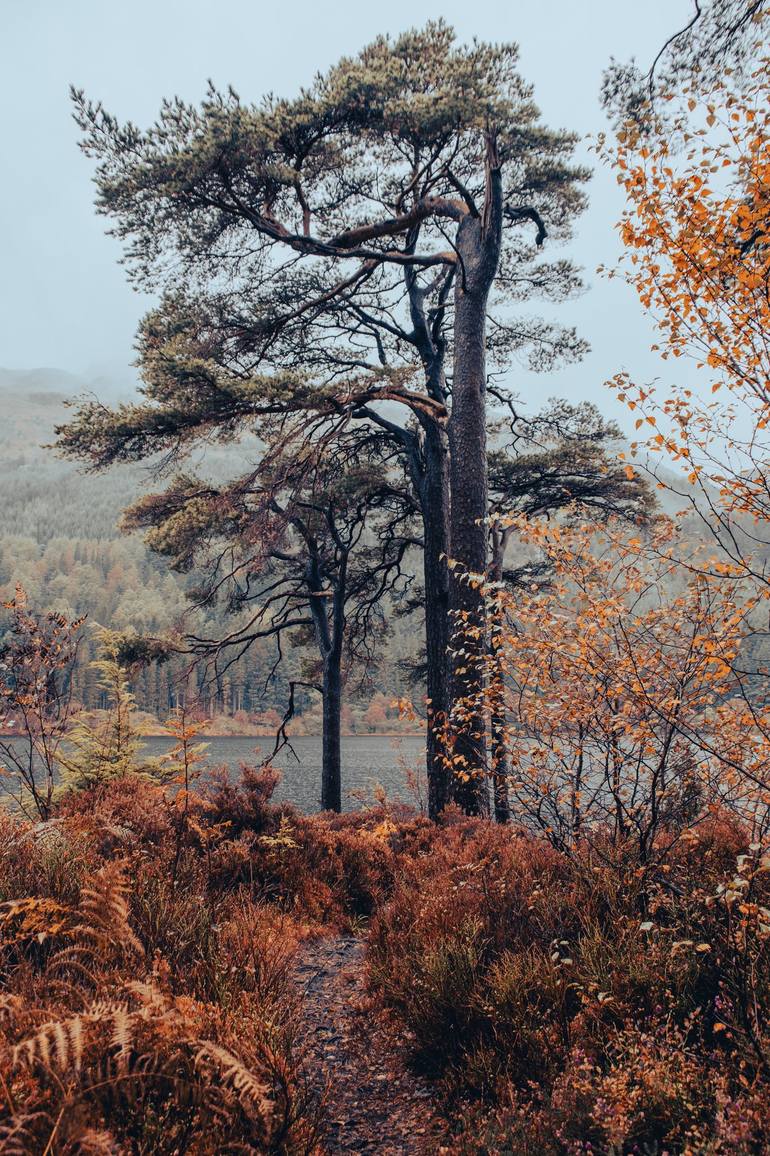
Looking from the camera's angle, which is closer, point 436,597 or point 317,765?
point 436,597

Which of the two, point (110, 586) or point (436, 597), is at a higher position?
point (110, 586)

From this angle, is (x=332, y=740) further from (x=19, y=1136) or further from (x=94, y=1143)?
(x=94, y=1143)

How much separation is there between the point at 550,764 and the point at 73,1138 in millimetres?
3833

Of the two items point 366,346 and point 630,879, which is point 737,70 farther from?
point 366,346

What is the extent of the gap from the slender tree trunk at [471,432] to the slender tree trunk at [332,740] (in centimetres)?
694

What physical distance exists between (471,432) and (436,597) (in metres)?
2.56

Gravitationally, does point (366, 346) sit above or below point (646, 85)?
above

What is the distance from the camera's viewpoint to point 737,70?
529cm

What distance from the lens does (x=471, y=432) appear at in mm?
8602

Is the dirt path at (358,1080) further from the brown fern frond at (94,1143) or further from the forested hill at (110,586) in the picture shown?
the forested hill at (110,586)

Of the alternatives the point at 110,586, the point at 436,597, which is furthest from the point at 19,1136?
the point at 110,586

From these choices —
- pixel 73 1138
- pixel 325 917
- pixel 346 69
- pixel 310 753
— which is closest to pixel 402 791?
pixel 310 753

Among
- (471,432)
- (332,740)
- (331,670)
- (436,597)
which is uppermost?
(471,432)

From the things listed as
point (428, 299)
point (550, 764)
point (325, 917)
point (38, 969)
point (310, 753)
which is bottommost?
point (310, 753)
